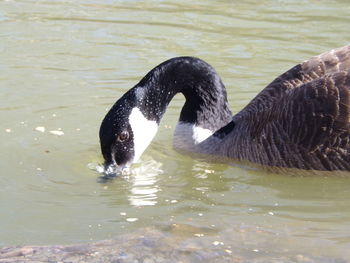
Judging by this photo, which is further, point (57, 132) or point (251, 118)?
point (57, 132)

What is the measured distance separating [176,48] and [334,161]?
5596 mm

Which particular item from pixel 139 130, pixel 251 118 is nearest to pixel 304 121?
pixel 251 118

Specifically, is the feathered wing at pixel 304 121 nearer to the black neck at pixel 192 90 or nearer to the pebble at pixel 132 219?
the black neck at pixel 192 90

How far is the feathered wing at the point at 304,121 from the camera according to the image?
8.53 m

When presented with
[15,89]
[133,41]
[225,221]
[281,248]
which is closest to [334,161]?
[225,221]

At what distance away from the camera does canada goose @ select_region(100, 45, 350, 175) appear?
8.52 metres

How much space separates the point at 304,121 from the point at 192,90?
1648 mm

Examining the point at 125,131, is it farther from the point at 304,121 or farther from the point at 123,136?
the point at 304,121

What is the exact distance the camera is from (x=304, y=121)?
868 centimetres

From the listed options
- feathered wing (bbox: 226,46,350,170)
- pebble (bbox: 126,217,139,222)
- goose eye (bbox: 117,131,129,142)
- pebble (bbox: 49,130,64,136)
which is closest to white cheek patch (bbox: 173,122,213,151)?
feathered wing (bbox: 226,46,350,170)

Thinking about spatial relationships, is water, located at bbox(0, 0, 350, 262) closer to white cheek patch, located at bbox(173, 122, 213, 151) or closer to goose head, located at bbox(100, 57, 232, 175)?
white cheek patch, located at bbox(173, 122, 213, 151)

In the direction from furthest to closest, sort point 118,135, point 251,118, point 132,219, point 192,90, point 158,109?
point 192,90 < point 251,118 < point 158,109 < point 118,135 < point 132,219

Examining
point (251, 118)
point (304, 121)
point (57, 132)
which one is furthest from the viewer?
point (57, 132)

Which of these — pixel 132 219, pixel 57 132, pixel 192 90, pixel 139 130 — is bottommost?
pixel 132 219
